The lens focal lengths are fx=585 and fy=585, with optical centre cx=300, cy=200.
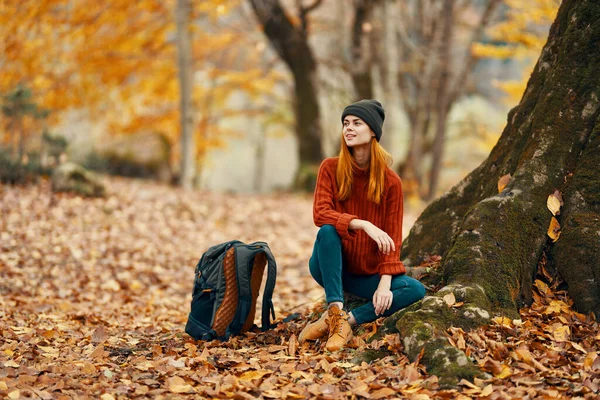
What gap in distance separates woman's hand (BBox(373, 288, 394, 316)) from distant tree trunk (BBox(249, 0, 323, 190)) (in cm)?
951

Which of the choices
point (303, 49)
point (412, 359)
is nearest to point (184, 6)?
point (303, 49)

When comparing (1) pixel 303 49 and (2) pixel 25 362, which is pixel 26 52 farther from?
(2) pixel 25 362

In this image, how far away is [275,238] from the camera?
9.03 meters

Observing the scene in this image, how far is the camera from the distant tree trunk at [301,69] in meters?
12.5

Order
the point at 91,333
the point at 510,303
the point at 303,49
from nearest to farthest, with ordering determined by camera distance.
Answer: the point at 510,303 → the point at 91,333 → the point at 303,49

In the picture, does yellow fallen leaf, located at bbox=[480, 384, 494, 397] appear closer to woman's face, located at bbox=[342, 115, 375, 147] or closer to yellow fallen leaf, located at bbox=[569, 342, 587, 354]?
→ yellow fallen leaf, located at bbox=[569, 342, 587, 354]

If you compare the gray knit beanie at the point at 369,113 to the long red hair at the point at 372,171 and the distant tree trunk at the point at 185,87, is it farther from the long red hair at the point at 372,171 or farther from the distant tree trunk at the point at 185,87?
the distant tree trunk at the point at 185,87

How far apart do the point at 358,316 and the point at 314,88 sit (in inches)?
401

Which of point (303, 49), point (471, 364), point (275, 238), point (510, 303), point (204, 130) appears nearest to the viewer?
point (471, 364)

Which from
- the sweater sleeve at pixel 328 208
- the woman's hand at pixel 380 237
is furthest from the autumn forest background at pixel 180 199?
the sweater sleeve at pixel 328 208

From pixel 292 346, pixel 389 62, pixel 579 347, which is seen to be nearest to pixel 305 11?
pixel 389 62

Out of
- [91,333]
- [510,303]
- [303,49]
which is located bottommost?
[91,333]

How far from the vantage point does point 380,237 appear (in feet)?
11.5

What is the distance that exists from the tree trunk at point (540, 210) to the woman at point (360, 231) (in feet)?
0.85
